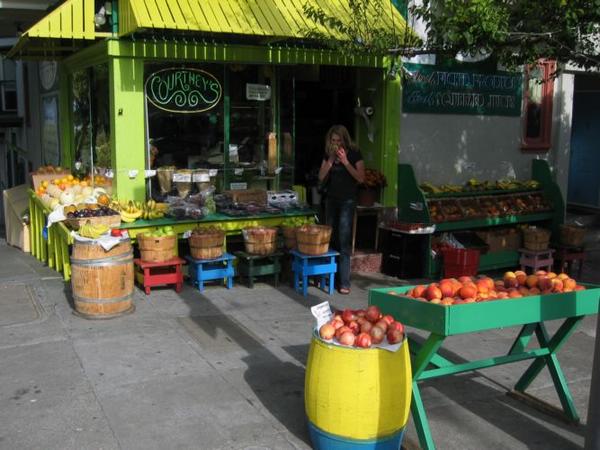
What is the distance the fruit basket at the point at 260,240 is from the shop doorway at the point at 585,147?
863 centimetres

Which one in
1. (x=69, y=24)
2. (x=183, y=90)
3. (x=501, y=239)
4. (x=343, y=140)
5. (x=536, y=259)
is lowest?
(x=536, y=259)

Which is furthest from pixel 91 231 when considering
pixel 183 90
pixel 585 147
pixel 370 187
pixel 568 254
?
pixel 585 147

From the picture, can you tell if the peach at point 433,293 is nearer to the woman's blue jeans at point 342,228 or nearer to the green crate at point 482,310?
the green crate at point 482,310

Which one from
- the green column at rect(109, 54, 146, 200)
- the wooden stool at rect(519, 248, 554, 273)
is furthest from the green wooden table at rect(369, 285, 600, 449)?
the wooden stool at rect(519, 248, 554, 273)

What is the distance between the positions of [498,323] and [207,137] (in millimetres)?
5679

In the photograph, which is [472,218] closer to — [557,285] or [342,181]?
[342,181]

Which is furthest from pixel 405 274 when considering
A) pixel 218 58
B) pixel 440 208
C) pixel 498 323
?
pixel 498 323

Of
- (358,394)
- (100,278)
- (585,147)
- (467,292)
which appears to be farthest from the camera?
(585,147)

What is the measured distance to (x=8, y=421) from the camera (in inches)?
179

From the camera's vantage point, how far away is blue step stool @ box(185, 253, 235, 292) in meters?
7.80

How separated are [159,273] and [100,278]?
132 centimetres

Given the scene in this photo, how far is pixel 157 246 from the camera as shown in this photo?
7516 mm

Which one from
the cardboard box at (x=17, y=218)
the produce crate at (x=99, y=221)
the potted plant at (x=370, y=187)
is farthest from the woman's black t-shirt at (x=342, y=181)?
the cardboard box at (x=17, y=218)

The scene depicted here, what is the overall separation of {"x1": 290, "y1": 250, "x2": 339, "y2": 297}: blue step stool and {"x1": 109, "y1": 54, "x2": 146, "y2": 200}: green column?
2096 millimetres
